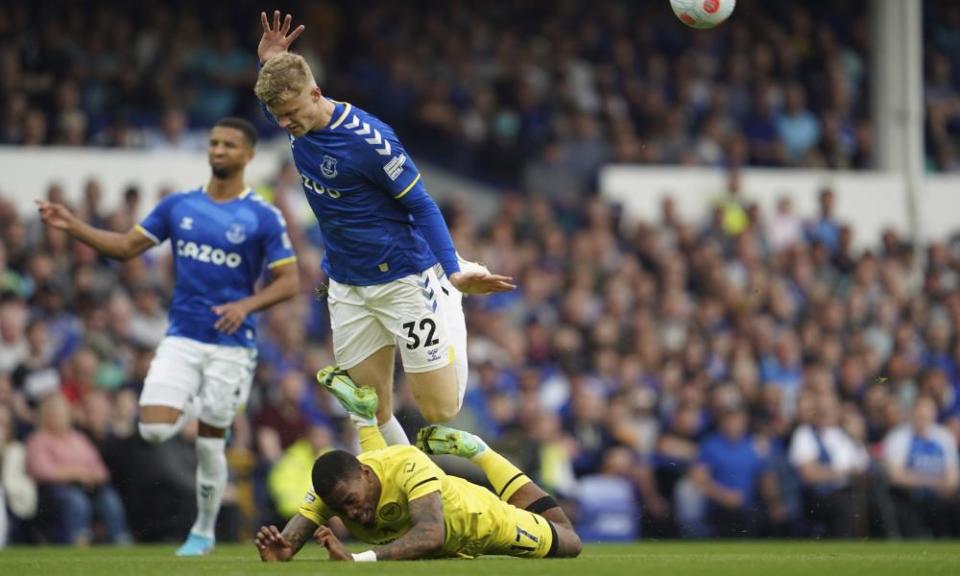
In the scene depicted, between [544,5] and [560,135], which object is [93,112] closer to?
[560,135]

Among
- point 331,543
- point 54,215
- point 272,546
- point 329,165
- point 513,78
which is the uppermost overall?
point 513,78

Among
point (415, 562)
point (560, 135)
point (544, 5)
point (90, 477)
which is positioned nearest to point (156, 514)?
point (90, 477)

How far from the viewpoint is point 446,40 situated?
883 inches

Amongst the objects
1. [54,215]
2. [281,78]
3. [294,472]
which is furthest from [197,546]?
[281,78]

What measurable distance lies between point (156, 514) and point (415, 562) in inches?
227

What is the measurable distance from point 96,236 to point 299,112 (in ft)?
8.41

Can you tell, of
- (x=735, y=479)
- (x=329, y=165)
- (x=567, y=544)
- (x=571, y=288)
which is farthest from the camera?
(x=571, y=288)

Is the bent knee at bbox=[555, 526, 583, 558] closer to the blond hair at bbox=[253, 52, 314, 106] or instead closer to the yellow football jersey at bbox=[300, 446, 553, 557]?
the yellow football jersey at bbox=[300, 446, 553, 557]

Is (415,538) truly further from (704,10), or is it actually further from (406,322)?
(704,10)

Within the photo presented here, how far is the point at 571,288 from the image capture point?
1892 cm

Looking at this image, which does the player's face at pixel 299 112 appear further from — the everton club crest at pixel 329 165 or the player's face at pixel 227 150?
the player's face at pixel 227 150

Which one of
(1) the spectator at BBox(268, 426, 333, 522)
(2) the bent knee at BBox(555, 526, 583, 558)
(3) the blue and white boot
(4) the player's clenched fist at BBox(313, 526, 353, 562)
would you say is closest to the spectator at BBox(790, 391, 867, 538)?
(1) the spectator at BBox(268, 426, 333, 522)

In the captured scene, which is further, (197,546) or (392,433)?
(197,546)

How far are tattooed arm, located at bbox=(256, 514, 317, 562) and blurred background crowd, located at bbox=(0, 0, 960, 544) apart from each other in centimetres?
512
